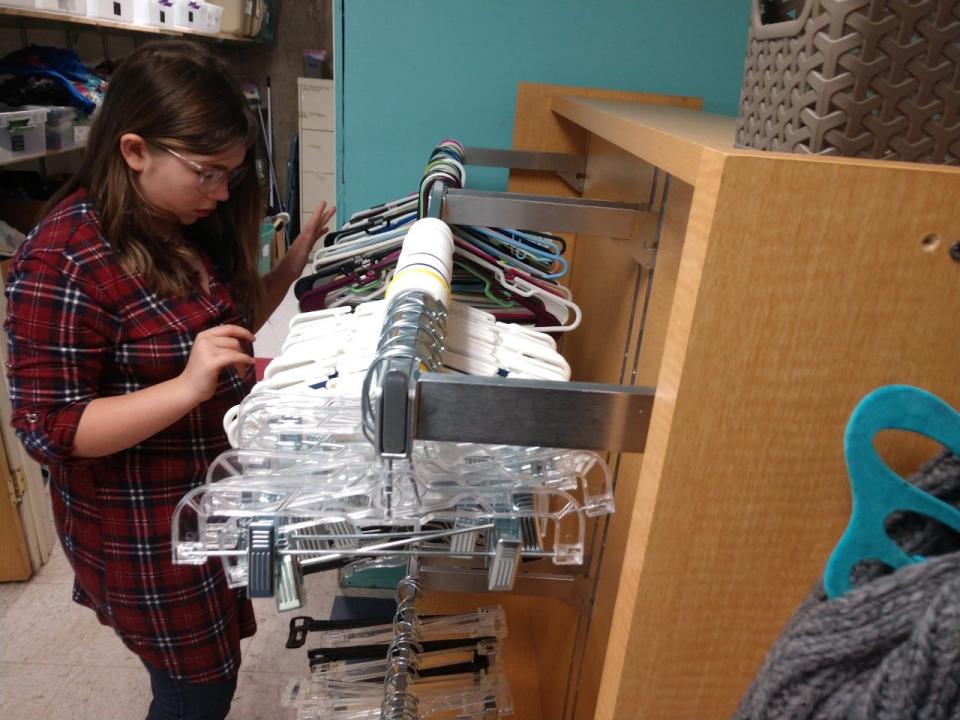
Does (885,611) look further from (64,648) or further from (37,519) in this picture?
(37,519)

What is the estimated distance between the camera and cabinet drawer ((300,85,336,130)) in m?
4.92

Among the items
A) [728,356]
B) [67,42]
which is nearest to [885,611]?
[728,356]

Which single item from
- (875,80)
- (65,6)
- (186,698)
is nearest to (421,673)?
(186,698)

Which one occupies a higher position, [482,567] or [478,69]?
[478,69]

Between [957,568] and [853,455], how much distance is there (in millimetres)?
82

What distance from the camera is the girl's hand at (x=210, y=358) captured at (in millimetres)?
924

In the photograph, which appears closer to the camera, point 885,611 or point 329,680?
point 885,611

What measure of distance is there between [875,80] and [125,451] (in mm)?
1166

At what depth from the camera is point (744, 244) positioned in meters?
0.45

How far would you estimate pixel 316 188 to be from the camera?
205 inches

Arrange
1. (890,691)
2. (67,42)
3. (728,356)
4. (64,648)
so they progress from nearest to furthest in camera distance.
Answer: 1. (890,691)
2. (728,356)
3. (64,648)
4. (67,42)

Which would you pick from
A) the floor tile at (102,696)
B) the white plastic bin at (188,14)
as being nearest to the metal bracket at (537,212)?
the floor tile at (102,696)

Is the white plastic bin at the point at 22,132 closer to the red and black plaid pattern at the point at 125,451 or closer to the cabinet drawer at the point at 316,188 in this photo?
the red and black plaid pattern at the point at 125,451

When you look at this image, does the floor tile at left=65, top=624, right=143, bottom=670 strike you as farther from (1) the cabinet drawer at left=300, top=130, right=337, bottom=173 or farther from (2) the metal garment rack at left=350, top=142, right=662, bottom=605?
(1) the cabinet drawer at left=300, top=130, right=337, bottom=173
